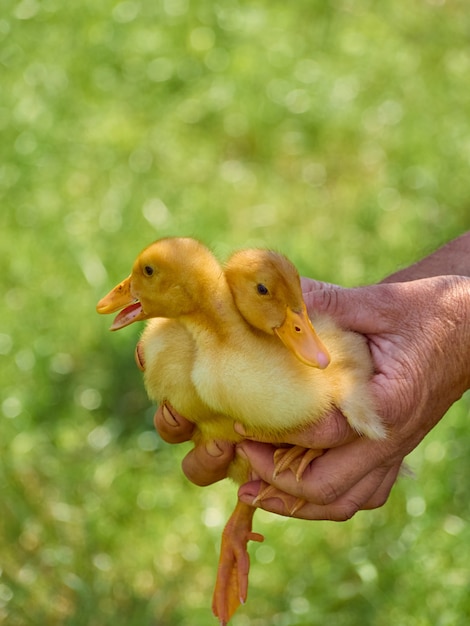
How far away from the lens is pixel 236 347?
1.93 meters

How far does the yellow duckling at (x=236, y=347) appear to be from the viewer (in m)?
1.89

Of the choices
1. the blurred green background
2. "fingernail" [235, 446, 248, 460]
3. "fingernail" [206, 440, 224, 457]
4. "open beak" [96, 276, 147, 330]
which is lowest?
the blurred green background

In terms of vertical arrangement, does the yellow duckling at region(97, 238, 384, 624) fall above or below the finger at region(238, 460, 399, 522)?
above

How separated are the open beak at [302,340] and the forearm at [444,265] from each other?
734 millimetres

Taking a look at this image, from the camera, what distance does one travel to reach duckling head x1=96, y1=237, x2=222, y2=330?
1.93 m

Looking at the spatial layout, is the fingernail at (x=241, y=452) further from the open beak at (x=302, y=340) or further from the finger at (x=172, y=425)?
the open beak at (x=302, y=340)

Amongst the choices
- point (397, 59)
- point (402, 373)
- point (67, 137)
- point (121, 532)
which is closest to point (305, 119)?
point (397, 59)

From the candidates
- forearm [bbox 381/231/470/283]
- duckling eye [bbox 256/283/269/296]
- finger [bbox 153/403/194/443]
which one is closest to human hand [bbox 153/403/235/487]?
finger [bbox 153/403/194/443]

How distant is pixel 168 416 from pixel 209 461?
139mm

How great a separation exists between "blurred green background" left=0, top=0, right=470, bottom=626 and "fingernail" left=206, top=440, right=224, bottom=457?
1.00 meters

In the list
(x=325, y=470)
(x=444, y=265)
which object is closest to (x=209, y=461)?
(x=325, y=470)

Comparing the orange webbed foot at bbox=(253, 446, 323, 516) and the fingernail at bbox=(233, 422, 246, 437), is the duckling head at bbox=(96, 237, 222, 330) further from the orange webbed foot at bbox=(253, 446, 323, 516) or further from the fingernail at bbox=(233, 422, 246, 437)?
the orange webbed foot at bbox=(253, 446, 323, 516)

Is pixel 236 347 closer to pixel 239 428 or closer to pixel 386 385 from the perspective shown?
pixel 239 428

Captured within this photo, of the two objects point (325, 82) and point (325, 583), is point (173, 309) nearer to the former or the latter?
point (325, 583)
